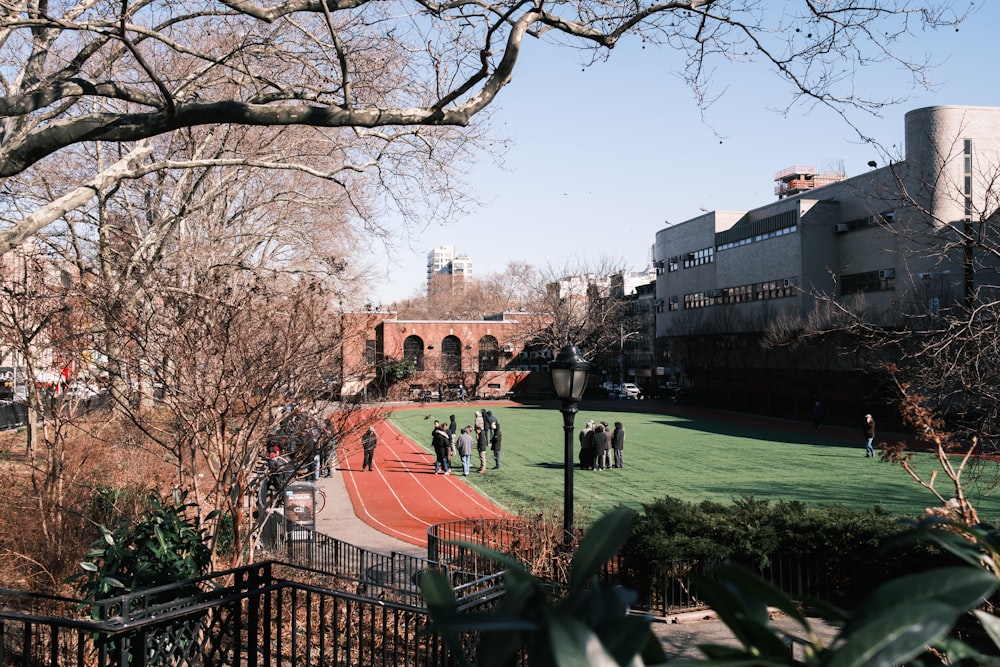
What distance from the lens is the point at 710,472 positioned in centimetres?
2673

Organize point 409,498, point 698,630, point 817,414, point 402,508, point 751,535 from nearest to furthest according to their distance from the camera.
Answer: point 698,630 → point 751,535 → point 402,508 → point 409,498 → point 817,414

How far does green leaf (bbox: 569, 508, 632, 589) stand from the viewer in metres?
1.38

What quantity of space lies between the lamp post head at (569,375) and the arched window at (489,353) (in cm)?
5890

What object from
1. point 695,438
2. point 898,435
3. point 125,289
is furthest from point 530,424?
point 125,289

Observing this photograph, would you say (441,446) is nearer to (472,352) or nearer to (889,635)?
(889,635)

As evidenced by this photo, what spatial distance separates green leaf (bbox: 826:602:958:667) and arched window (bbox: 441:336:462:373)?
66.9m

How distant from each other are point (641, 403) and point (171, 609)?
57618 millimetres

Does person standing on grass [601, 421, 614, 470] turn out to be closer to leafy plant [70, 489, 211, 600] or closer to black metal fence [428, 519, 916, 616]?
black metal fence [428, 519, 916, 616]

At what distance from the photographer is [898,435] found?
3634cm

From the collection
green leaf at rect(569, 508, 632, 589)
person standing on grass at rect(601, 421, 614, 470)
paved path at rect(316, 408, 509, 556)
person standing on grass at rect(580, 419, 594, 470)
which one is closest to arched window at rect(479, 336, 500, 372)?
paved path at rect(316, 408, 509, 556)

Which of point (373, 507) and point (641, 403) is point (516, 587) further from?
point (641, 403)

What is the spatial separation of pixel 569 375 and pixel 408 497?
13205mm

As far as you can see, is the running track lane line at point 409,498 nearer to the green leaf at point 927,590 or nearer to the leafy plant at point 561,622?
the leafy plant at point 561,622

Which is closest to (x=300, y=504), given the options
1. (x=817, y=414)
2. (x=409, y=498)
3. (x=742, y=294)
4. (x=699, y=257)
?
(x=409, y=498)
